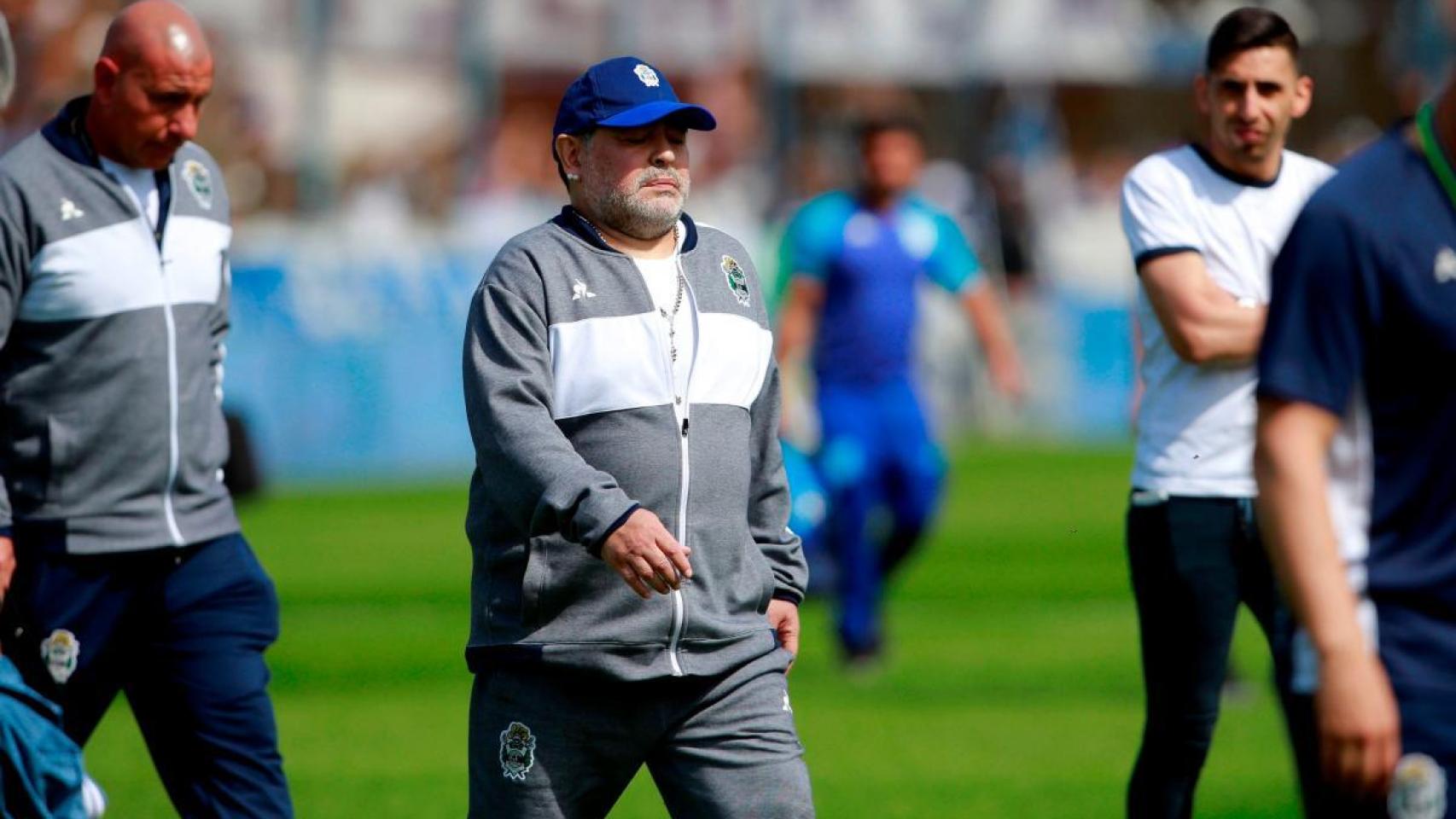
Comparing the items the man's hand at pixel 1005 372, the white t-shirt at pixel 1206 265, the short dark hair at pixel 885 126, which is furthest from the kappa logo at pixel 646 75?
the man's hand at pixel 1005 372

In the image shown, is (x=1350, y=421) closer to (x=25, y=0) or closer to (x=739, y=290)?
(x=739, y=290)

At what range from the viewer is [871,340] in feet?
41.6

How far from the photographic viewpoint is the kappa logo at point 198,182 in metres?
6.64

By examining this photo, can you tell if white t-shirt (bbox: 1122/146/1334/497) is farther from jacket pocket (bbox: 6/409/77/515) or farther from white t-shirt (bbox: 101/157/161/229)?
jacket pocket (bbox: 6/409/77/515)

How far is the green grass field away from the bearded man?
10.7ft

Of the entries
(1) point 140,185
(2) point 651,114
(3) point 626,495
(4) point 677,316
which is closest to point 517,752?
(3) point 626,495

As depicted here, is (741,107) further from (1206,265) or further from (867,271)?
(1206,265)

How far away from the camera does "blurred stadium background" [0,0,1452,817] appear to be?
1036 centimetres

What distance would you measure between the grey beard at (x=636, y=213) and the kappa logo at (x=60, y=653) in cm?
188

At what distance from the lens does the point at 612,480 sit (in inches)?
209

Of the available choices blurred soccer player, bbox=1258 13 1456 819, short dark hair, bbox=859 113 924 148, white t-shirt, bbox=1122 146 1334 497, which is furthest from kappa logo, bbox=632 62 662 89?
short dark hair, bbox=859 113 924 148

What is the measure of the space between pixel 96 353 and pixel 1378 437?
3.46 m

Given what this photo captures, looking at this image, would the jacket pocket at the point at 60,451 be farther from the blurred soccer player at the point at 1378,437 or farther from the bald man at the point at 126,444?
the blurred soccer player at the point at 1378,437

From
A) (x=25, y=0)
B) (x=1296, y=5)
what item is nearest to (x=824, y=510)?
(x=25, y=0)
